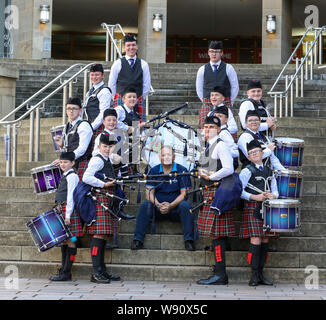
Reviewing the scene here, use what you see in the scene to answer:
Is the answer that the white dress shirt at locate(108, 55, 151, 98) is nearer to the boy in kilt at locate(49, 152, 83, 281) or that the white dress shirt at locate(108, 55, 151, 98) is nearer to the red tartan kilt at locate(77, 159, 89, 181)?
the red tartan kilt at locate(77, 159, 89, 181)

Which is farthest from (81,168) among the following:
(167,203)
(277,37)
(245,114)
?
(277,37)

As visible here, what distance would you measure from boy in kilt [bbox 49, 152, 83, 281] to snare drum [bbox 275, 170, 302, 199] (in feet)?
7.96

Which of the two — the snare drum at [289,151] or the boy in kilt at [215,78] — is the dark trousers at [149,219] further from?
the boy in kilt at [215,78]

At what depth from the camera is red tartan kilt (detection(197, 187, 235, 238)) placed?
8.68m

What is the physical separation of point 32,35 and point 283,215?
16293 mm

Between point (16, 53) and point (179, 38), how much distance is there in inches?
405

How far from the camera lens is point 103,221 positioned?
342 inches

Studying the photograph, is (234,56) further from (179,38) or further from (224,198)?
(224,198)

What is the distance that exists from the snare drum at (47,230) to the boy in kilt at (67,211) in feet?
0.44

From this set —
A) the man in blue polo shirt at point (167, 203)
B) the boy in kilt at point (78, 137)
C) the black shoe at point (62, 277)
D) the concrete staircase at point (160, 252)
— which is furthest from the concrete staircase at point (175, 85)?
the black shoe at point (62, 277)

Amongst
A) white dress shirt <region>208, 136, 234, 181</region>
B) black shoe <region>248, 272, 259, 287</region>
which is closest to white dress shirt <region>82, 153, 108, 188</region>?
white dress shirt <region>208, 136, 234, 181</region>

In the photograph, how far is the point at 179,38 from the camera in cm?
3175

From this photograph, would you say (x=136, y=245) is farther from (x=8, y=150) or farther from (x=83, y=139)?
(x=8, y=150)
